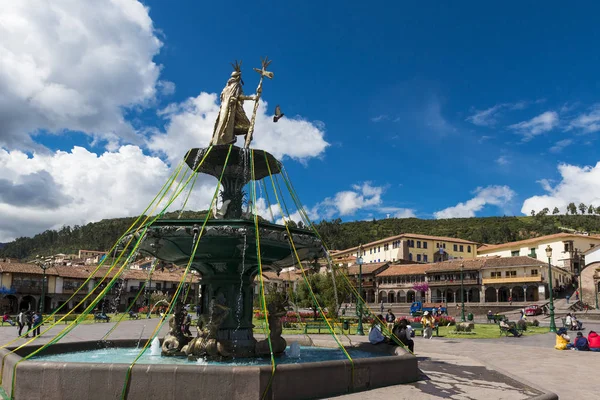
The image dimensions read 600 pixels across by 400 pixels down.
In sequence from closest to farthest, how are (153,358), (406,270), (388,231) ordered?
(153,358), (406,270), (388,231)

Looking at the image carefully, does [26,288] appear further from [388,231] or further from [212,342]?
[388,231]

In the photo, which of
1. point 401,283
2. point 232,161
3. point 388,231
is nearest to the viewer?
point 232,161

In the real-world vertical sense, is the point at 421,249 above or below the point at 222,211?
above

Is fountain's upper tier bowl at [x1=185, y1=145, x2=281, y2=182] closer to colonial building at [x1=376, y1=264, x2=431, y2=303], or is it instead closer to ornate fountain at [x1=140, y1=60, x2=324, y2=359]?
ornate fountain at [x1=140, y1=60, x2=324, y2=359]

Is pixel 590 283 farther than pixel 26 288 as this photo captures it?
No

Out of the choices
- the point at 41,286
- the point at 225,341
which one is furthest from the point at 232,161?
the point at 41,286

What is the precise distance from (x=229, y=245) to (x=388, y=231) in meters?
128

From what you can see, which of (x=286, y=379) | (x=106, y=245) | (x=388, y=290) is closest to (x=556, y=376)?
(x=286, y=379)

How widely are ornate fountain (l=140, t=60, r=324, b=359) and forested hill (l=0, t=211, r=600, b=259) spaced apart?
3516 inches

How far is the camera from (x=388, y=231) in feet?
445

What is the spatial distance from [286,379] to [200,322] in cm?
441

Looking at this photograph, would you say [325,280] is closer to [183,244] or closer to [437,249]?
[183,244]

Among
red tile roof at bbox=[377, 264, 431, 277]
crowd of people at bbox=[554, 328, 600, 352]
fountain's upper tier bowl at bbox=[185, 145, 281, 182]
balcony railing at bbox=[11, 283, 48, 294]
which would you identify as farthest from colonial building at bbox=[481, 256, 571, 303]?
balcony railing at bbox=[11, 283, 48, 294]

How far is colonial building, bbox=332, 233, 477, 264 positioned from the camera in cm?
8506
